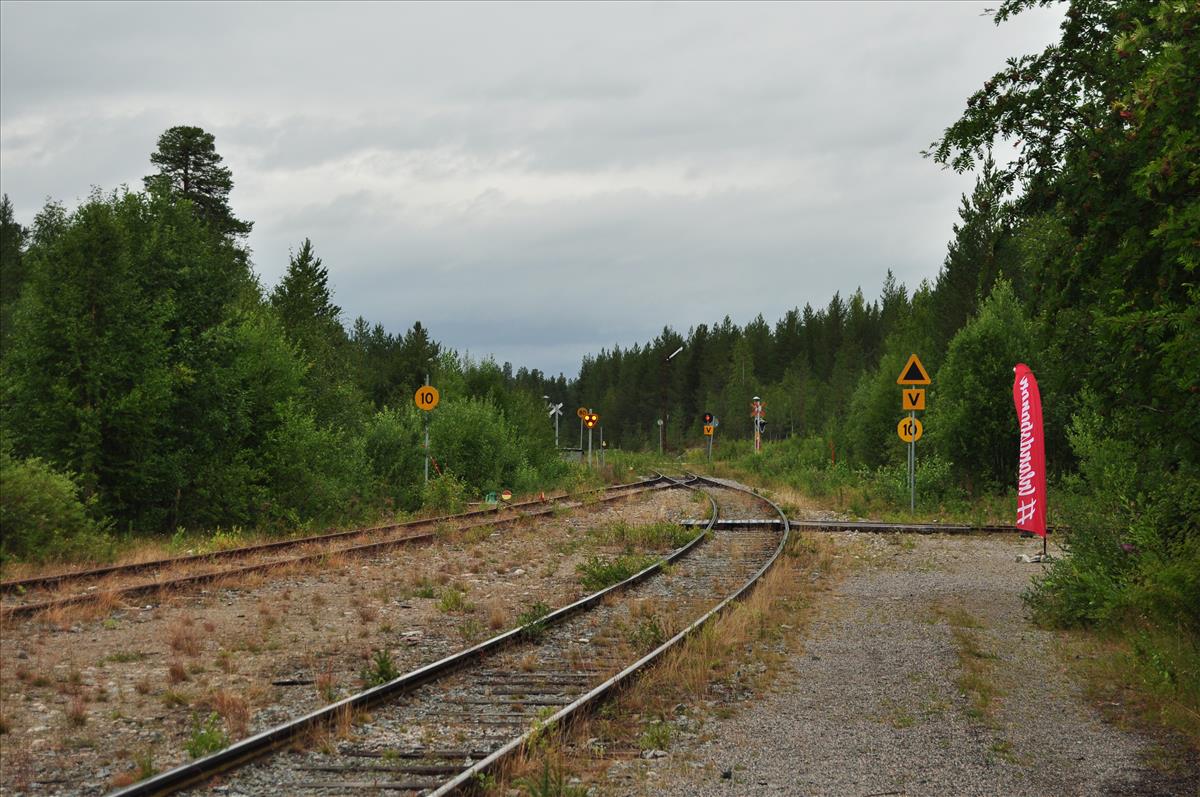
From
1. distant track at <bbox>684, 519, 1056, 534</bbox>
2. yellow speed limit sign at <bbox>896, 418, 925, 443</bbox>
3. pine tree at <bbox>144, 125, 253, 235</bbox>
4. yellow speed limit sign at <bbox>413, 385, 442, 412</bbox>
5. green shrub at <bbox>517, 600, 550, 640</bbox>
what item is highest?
pine tree at <bbox>144, 125, 253, 235</bbox>

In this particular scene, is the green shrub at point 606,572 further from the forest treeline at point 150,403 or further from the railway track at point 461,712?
the forest treeline at point 150,403

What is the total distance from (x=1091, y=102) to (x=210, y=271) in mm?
16992

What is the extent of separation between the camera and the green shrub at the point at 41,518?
13.9 metres

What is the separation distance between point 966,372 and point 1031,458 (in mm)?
15005

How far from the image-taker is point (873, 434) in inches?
1855

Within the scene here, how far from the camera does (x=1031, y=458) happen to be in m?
15.2

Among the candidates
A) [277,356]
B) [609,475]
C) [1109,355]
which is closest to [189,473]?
[277,356]

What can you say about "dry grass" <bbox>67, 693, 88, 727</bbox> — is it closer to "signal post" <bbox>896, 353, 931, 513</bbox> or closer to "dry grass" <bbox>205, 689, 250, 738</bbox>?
"dry grass" <bbox>205, 689, 250, 738</bbox>

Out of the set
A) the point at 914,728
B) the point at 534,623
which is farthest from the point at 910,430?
the point at 914,728

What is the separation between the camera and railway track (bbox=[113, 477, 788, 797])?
19.1ft

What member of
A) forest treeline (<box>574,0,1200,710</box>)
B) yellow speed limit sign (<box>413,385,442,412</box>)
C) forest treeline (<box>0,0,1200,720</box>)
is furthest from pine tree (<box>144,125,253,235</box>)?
forest treeline (<box>574,0,1200,710</box>)

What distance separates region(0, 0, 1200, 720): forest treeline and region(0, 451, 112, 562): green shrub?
51mm

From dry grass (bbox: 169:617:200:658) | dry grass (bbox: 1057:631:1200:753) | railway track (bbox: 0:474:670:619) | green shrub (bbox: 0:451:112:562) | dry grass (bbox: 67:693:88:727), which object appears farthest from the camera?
green shrub (bbox: 0:451:112:562)

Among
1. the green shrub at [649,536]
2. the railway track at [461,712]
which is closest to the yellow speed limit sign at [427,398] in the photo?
the green shrub at [649,536]
